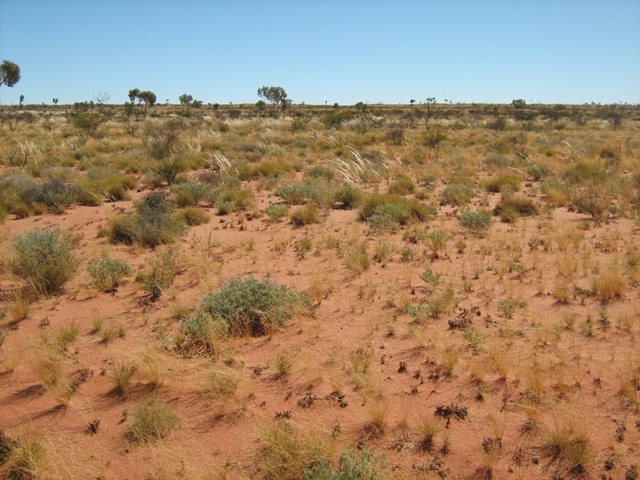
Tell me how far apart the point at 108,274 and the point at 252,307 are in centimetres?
271

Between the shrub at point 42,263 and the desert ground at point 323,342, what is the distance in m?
0.03

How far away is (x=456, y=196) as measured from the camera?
1184cm

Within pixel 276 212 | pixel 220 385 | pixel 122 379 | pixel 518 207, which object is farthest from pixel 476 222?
pixel 122 379

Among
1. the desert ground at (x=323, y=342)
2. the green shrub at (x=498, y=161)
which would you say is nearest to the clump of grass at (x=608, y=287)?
the desert ground at (x=323, y=342)

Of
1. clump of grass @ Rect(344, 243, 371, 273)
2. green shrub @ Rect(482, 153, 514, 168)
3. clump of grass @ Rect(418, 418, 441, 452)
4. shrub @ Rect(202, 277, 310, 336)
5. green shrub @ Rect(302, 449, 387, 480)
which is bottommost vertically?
clump of grass @ Rect(418, 418, 441, 452)

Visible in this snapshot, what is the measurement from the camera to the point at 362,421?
12.5 feet

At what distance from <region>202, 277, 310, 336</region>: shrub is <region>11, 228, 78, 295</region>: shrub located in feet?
8.55

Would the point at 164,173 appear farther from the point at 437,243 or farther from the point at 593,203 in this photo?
the point at 593,203

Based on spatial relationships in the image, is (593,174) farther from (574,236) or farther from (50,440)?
(50,440)

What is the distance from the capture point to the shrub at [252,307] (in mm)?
5305

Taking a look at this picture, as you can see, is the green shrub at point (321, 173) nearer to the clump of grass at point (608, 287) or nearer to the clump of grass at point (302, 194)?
the clump of grass at point (302, 194)

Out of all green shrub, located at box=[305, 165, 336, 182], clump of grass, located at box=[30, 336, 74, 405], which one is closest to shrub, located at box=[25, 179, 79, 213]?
green shrub, located at box=[305, 165, 336, 182]

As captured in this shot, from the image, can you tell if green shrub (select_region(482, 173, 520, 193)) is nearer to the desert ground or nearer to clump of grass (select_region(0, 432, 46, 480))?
the desert ground

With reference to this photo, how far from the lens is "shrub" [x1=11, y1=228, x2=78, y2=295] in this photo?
6355mm
